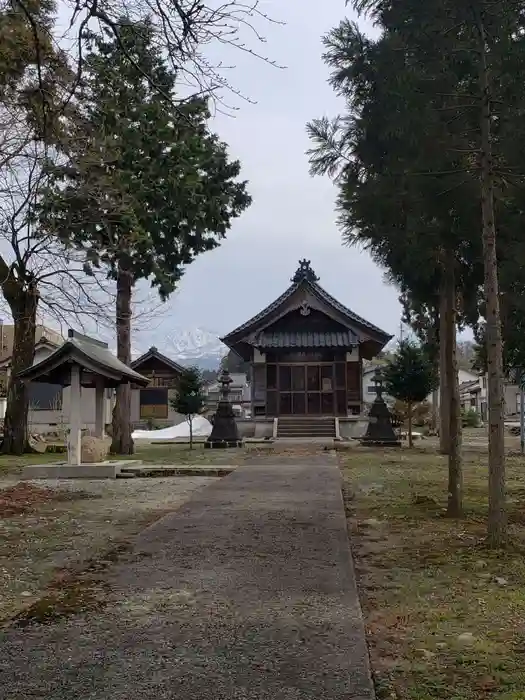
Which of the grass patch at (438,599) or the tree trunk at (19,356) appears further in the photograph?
the tree trunk at (19,356)

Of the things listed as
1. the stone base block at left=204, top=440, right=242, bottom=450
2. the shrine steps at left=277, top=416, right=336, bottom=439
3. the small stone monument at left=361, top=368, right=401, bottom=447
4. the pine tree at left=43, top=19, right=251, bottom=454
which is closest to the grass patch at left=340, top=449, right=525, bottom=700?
the pine tree at left=43, top=19, right=251, bottom=454

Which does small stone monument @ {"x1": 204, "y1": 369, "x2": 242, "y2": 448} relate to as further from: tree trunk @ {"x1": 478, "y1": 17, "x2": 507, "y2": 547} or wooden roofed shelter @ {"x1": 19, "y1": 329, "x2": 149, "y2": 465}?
tree trunk @ {"x1": 478, "y1": 17, "x2": 507, "y2": 547}

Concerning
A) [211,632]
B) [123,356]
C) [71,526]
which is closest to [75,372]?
[123,356]

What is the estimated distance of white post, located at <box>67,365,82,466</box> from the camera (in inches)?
590

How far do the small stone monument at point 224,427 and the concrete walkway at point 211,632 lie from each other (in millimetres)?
17890

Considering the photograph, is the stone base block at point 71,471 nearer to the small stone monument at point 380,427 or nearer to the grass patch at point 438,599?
the grass patch at point 438,599

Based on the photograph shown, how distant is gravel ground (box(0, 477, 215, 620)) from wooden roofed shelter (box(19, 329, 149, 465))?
1.55m

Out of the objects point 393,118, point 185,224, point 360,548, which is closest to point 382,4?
point 393,118

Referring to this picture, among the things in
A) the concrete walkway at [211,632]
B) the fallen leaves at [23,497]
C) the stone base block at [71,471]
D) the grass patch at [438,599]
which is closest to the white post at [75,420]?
the stone base block at [71,471]

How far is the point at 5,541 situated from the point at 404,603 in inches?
180

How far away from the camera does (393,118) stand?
8.15 m

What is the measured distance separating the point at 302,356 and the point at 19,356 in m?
12.6

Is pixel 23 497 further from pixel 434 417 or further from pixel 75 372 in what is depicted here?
pixel 434 417

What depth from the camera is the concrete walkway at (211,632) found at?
3324mm
